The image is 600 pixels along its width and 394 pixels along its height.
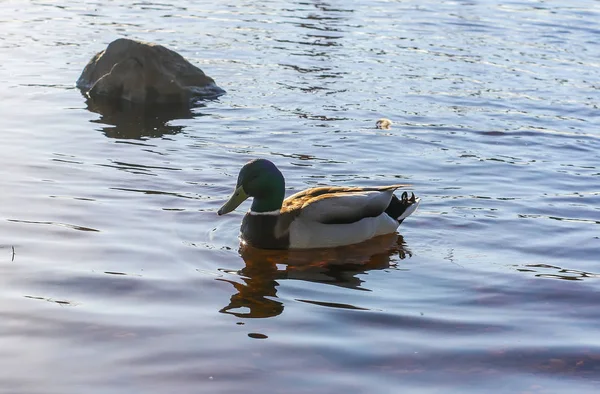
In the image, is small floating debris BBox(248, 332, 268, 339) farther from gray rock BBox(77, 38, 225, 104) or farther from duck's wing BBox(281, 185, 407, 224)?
gray rock BBox(77, 38, 225, 104)

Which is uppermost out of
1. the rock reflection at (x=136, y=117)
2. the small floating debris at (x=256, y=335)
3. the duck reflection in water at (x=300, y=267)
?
the rock reflection at (x=136, y=117)

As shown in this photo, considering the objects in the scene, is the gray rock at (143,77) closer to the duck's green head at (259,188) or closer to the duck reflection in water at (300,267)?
the duck's green head at (259,188)

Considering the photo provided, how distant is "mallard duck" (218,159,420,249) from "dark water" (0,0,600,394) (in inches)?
5.1

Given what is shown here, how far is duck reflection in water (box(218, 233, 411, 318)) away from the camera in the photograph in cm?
644

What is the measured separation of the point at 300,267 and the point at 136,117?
5.78m

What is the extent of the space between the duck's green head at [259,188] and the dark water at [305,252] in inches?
14.4

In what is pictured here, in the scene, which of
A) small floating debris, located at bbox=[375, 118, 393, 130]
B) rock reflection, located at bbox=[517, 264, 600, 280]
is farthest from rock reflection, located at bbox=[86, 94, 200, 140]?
rock reflection, located at bbox=[517, 264, 600, 280]

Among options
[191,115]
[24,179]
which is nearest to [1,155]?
[24,179]

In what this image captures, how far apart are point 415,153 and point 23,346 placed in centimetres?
663

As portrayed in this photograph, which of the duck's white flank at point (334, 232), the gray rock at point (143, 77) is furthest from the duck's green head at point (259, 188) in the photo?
the gray rock at point (143, 77)

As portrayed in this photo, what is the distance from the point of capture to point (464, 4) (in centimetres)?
2292

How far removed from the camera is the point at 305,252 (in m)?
7.91

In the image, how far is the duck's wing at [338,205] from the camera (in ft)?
26.1

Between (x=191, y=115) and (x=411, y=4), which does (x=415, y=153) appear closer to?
(x=191, y=115)
